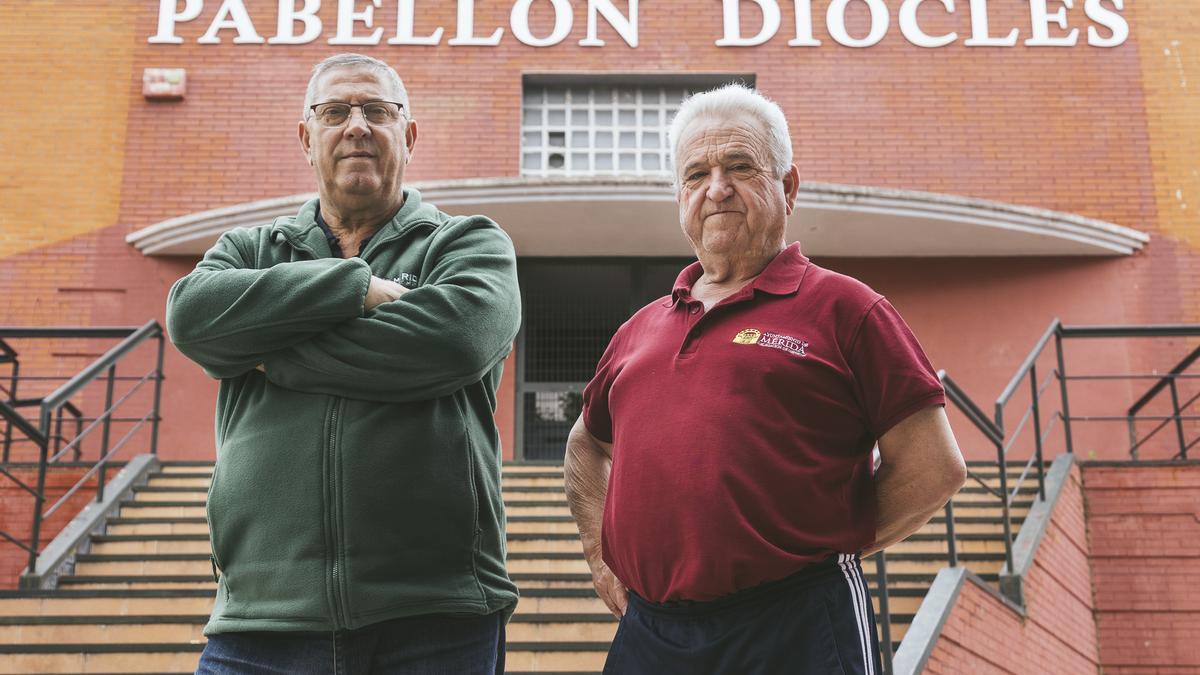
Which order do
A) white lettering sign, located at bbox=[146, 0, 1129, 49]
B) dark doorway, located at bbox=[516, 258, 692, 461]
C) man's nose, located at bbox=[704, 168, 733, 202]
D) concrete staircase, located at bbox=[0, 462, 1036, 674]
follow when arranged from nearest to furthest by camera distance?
man's nose, located at bbox=[704, 168, 733, 202], concrete staircase, located at bbox=[0, 462, 1036, 674], dark doorway, located at bbox=[516, 258, 692, 461], white lettering sign, located at bbox=[146, 0, 1129, 49]

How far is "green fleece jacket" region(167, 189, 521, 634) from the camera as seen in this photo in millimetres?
2211

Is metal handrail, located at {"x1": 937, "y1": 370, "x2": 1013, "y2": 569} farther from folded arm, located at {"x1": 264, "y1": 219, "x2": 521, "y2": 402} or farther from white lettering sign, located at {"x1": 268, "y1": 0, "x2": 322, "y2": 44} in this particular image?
white lettering sign, located at {"x1": 268, "y1": 0, "x2": 322, "y2": 44}

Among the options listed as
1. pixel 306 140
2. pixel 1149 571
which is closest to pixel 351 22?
pixel 1149 571

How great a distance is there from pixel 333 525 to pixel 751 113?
1213mm

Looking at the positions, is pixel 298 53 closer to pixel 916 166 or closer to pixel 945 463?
pixel 916 166

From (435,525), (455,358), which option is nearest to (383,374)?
(455,358)

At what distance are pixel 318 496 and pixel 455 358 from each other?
1.23 ft

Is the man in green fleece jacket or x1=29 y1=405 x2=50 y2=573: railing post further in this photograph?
x1=29 y1=405 x2=50 y2=573: railing post

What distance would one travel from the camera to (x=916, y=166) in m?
12.1

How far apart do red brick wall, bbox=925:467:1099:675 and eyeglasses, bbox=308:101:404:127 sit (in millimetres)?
3973

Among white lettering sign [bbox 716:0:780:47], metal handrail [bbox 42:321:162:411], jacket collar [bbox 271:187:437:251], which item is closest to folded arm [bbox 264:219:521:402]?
jacket collar [bbox 271:187:437:251]

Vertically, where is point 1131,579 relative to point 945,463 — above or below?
below

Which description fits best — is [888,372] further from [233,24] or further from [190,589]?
[233,24]

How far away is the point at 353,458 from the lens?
2.25m
